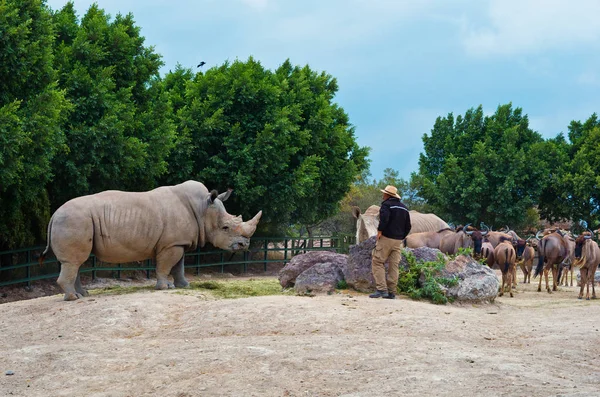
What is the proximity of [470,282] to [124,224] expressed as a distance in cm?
695

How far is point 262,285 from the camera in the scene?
1806cm

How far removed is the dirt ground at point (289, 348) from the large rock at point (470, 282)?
0.33 meters

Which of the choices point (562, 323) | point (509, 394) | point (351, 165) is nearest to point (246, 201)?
point (351, 165)

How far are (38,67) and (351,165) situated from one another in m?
18.4

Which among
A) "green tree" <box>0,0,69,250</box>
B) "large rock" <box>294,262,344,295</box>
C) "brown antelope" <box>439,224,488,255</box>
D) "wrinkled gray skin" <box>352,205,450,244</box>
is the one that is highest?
"green tree" <box>0,0,69,250</box>

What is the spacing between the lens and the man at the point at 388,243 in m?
14.8

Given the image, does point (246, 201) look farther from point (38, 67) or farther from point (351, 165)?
point (38, 67)

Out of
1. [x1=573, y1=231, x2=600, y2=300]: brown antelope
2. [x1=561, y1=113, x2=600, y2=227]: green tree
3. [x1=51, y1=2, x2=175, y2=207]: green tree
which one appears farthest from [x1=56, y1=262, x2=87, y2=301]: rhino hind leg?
[x1=561, y1=113, x2=600, y2=227]: green tree

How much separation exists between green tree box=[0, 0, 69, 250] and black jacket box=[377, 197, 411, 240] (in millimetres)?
9008

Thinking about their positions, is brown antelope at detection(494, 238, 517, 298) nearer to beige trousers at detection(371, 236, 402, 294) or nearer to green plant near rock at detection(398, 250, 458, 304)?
green plant near rock at detection(398, 250, 458, 304)

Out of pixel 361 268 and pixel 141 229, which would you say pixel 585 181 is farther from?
pixel 141 229

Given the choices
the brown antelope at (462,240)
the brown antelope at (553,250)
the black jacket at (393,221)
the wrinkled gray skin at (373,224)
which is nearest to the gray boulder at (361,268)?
the black jacket at (393,221)

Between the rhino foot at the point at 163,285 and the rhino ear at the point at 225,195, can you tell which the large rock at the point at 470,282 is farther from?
the rhino foot at the point at 163,285

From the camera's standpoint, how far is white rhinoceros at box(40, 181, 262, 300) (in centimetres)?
1529
